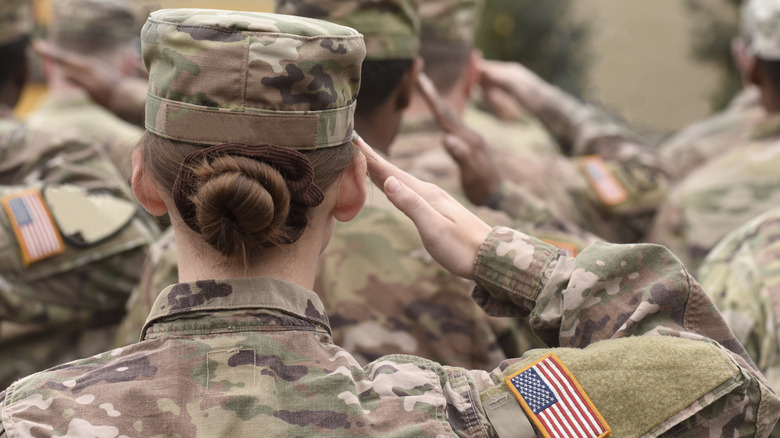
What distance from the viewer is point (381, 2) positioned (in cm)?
238

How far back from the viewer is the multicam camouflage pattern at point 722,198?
3547mm

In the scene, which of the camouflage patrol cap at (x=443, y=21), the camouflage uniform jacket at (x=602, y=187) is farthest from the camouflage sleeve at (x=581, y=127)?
the camouflage patrol cap at (x=443, y=21)

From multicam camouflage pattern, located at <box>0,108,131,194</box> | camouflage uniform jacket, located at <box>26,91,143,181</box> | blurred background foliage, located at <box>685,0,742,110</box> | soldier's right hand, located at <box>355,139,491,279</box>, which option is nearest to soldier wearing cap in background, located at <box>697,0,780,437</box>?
soldier's right hand, located at <box>355,139,491,279</box>

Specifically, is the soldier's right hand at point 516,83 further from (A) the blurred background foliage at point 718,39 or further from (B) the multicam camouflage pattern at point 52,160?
(A) the blurred background foliage at point 718,39

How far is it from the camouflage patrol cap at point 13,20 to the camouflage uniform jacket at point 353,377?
281 centimetres

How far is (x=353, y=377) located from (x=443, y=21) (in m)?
2.32

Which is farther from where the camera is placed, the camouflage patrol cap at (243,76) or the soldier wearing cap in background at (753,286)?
the soldier wearing cap in background at (753,286)

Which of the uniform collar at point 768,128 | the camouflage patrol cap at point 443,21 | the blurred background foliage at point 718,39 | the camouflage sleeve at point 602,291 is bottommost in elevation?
the blurred background foliage at point 718,39

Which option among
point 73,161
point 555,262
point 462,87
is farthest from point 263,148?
point 462,87

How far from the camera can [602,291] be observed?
1591 mm

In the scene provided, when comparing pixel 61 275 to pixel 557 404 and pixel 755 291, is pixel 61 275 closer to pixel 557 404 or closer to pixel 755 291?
pixel 557 404

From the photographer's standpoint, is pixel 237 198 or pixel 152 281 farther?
pixel 152 281

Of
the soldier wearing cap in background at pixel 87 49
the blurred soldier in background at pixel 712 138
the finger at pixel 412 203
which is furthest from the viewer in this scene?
the blurred soldier in background at pixel 712 138

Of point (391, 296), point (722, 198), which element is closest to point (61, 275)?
point (391, 296)
